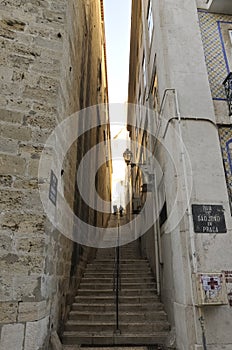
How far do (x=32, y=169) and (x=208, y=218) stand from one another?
2480mm

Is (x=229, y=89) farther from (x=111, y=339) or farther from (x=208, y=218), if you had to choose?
Answer: (x=111, y=339)

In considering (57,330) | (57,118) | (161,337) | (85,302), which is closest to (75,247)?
(85,302)

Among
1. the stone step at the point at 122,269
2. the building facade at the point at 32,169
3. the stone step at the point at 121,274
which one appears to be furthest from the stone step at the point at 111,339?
the stone step at the point at 122,269

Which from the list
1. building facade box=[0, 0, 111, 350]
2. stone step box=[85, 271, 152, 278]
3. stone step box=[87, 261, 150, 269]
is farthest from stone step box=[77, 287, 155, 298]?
stone step box=[87, 261, 150, 269]

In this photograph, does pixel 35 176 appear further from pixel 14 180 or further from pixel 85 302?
pixel 85 302

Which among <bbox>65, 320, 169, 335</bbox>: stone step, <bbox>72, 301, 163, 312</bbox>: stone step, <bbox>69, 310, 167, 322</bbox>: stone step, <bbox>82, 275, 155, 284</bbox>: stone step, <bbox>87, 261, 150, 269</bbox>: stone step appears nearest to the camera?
<bbox>65, 320, 169, 335</bbox>: stone step

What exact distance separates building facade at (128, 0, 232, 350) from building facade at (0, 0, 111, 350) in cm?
170

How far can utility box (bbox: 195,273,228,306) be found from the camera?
3.03m

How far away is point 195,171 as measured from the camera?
3734mm

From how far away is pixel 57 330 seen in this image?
11.0 ft

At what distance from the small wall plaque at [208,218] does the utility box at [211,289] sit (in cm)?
59

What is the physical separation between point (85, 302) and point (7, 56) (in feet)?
13.6

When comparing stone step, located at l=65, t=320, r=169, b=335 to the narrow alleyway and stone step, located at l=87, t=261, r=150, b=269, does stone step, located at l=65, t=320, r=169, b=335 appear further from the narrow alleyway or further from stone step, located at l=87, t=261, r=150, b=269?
stone step, located at l=87, t=261, r=150, b=269

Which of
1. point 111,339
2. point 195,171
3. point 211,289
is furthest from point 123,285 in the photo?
point 195,171
